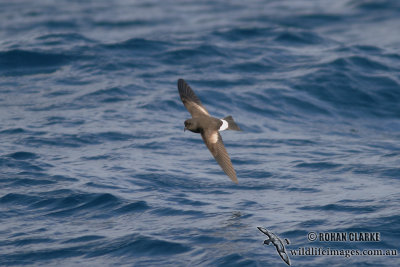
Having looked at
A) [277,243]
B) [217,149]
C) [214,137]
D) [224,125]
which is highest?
[224,125]

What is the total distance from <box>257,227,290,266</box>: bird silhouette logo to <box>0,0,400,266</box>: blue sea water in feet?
0.28

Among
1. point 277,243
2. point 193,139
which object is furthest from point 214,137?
point 193,139

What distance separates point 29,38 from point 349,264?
535 inches

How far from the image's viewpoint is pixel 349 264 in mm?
7273

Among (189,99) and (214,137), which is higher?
(189,99)

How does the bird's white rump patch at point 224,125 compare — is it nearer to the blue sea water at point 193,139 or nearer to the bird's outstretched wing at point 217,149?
the bird's outstretched wing at point 217,149

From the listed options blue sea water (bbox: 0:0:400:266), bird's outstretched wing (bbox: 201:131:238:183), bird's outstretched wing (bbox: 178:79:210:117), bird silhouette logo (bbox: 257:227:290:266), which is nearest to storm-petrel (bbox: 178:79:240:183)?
bird's outstretched wing (bbox: 201:131:238:183)

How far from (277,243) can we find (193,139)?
15.7 feet

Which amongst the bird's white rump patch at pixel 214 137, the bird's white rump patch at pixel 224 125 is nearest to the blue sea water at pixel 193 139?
the bird's white rump patch at pixel 214 137

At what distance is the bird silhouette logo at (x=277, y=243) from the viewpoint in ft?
24.2

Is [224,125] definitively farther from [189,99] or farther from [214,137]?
[189,99]

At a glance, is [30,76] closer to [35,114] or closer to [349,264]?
[35,114]

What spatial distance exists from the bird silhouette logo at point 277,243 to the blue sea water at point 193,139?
86 mm

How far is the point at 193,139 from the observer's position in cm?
1224
